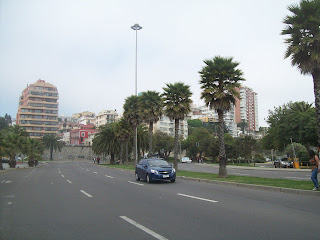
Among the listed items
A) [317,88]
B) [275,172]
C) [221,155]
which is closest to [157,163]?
[221,155]

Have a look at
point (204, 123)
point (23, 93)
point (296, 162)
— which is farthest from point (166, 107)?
point (204, 123)

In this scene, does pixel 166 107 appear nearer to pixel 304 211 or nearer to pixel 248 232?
pixel 304 211

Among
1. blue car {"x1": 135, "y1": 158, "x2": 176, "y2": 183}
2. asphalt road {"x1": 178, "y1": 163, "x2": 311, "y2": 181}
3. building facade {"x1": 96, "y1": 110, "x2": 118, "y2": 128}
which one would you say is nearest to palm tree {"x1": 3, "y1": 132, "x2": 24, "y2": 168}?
asphalt road {"x1": 178, "y1": 163, "x2": 311, "y2": 181}

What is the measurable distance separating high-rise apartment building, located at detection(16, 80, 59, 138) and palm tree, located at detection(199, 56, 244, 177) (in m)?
113

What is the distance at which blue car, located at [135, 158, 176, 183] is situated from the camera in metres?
17.5

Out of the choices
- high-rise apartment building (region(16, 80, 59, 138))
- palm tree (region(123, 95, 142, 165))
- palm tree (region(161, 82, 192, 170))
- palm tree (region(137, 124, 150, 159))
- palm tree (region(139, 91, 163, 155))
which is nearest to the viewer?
palm tree (region(161, 82, 192, 170))

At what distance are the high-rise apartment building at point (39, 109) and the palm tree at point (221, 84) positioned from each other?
112790mm

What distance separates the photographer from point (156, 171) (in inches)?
688

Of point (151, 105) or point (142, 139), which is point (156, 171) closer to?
point (151, 105)

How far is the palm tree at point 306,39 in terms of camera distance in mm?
14795

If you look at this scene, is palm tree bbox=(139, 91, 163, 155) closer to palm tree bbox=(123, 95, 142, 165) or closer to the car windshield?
palm tree bbox=(123, 95, 142, 165)

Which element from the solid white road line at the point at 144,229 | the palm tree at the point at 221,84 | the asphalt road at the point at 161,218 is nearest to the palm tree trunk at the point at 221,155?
the palm tree at the point at 221,84

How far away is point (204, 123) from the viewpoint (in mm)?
171125

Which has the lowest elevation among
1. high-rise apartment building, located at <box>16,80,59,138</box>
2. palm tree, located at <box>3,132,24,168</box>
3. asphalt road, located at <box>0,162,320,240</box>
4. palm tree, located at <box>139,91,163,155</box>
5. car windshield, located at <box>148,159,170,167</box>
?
asphalt road, located at <box>0,162,320,240</box>
